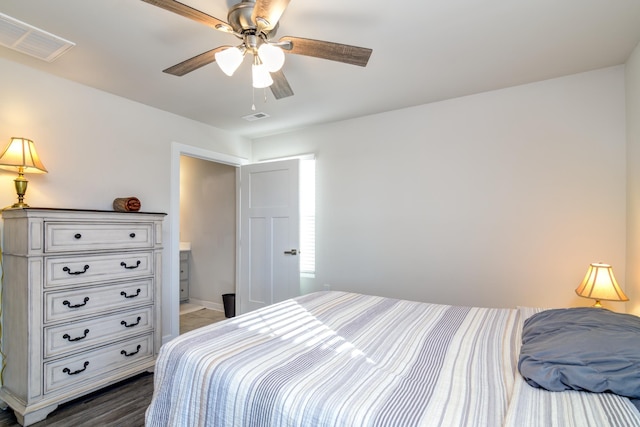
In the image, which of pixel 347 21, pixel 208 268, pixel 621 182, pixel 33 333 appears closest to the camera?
pixel 347 21

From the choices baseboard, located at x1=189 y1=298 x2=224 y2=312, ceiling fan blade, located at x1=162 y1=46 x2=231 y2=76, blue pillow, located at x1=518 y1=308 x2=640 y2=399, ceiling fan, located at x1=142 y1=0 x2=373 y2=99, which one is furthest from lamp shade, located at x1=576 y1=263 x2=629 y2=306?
baseboard, located at x1=189 y1=298 x2=224 y2=312

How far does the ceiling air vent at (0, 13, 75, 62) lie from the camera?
1.89 meters

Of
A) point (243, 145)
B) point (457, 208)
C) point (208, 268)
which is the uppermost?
point (243, 145)

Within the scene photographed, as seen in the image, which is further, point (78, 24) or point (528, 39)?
point (528, 39)

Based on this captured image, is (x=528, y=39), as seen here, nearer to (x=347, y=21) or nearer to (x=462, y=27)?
(x=462, y=27)

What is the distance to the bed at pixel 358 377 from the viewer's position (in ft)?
3.01

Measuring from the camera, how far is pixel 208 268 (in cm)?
491

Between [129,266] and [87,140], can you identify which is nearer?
[129,266]

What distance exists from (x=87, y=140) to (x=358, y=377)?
2983 millimetres

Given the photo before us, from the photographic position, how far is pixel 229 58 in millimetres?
1656

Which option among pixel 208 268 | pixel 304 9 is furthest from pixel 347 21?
pixel 208 268

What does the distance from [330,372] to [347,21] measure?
188cm

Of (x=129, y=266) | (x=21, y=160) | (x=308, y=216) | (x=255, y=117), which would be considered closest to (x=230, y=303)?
(x=308, y=216)

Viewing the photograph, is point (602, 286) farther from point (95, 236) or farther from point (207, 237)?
point (207, 237)
